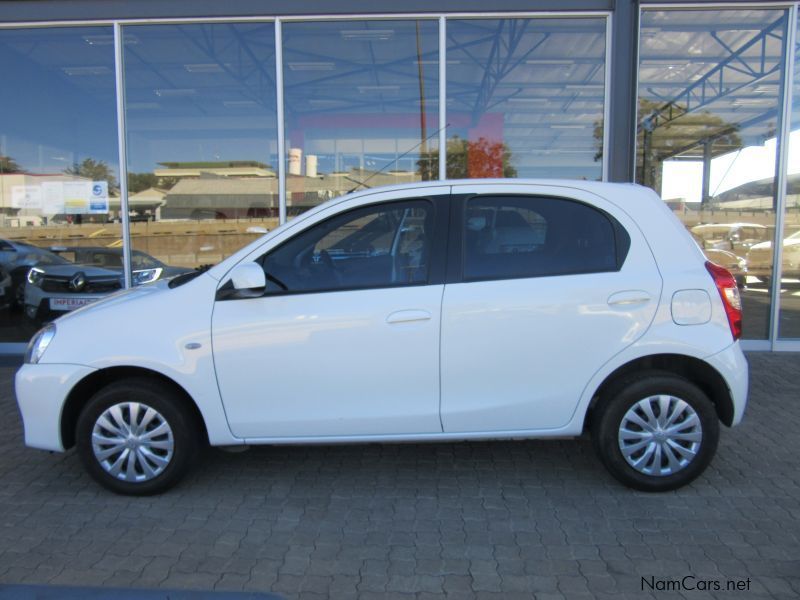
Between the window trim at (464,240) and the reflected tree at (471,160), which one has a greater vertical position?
the reflected tree at (471,160)

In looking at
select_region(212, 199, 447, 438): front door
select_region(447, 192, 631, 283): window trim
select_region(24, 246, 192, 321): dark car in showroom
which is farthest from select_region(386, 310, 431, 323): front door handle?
select_region(24, 246, 192, 321): dark car in showroom

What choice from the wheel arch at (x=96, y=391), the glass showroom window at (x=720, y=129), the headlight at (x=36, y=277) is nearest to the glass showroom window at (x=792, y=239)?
the glass showroom window at (x=720, y=129)

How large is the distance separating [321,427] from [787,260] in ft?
22.6

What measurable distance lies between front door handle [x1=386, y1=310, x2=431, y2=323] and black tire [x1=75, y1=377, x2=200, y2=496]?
1322mm

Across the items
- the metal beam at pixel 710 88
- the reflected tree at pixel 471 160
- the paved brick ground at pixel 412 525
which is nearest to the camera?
the paved brick ground at pixel 412 525

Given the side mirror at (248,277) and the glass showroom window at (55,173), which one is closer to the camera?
the side mirror at (248,277)

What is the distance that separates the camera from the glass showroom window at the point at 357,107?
798 cm

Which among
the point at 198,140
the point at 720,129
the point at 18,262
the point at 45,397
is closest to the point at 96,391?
the point at 45,397

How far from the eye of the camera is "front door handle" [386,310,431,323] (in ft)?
10.9

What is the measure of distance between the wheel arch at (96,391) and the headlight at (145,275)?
4442mm

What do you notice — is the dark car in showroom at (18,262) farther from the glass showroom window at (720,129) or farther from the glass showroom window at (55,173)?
the glass showroom window at (720,129)

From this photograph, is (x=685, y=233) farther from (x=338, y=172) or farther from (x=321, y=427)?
(x=338, y=172)

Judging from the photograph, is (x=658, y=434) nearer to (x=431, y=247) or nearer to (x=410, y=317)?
(x=410, y=317)

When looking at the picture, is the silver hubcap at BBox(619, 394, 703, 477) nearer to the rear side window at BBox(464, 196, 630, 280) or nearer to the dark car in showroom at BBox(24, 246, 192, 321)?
the rear side window at BBox(464, 196, 630, 280)
